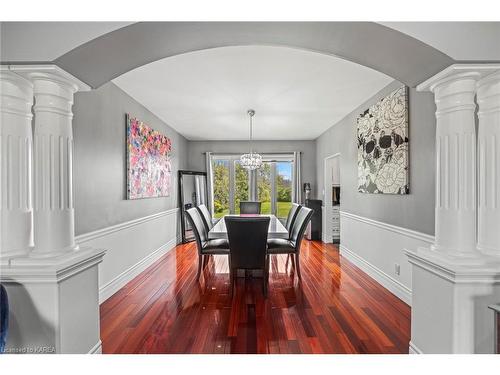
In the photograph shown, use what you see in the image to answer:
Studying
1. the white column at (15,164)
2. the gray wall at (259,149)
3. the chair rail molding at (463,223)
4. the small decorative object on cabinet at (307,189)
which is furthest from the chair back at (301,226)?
the gray wall at (259,149)

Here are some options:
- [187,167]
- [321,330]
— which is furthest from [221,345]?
[187,167]

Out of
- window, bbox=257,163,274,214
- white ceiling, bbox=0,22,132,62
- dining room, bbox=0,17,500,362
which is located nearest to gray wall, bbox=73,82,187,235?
dining room, bbox=0,17,500,362

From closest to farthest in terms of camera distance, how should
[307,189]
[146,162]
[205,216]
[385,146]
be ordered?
[385,146], [146,162], [205,216], [307,189]

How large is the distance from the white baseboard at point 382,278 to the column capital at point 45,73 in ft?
11.0

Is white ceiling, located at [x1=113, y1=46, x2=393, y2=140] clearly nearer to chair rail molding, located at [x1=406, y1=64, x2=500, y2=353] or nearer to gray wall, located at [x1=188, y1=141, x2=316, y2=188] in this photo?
chair rail molding, located at [x1=406, y1=64, x2=500, y2=353]

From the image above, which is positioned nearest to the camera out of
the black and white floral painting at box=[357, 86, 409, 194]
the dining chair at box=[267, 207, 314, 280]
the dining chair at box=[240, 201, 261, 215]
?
the black and white floral painting at box=[357, 86, 409, 194]

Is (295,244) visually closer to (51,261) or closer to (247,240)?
(247,240)

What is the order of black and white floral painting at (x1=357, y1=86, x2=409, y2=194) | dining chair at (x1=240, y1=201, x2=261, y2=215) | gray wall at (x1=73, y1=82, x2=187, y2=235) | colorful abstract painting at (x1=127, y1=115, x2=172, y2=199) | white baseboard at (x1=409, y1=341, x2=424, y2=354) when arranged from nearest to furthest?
white baseboard at (x1=409, y1=341, x2=424, y2=354)
gray wall at (x1=73, y1=82, x2=187, y2=235)
black and white floral painting at (x1=357, y1=86, x2=409, y2=194)
colorful abstract painting at (x1=127, y1=115, x2=172, y2=199)
dining chair at (x1=240, y1=201, x2=261, y2=215)

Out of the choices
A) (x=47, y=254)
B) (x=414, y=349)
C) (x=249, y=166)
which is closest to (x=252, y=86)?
(x=249, y=166)

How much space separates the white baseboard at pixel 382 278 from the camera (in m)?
2.74

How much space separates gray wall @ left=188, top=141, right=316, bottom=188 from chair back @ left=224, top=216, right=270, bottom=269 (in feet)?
13.5

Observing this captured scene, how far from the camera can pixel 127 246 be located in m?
3.40
